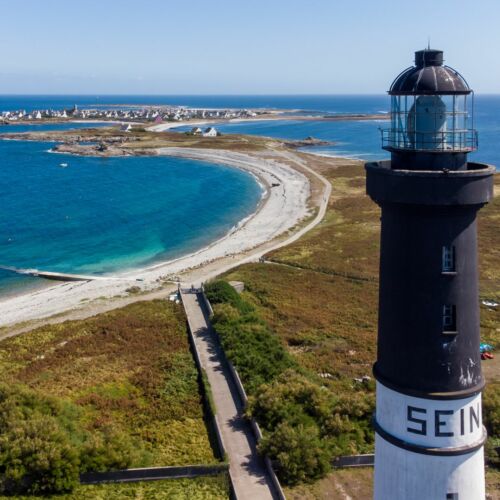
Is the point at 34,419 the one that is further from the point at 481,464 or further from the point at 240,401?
the point at 481,464

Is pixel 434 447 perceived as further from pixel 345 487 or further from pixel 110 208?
pixel 110 208

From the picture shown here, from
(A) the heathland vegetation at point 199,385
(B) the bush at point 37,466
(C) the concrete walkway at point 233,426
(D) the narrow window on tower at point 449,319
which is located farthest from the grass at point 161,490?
(D) the narrow window on tower at point 449,319

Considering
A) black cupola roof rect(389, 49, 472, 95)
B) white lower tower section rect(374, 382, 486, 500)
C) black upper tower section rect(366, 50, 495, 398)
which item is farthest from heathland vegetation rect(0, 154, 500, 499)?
black cupola roof rect(389, 49, 472, 95)

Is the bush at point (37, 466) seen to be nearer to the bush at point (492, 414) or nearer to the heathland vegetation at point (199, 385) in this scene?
the heathland vegetation at point (199, 385)

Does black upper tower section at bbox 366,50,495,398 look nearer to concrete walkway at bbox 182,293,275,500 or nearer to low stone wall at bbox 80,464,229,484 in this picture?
concrete walkway at bbox 182,293,275,500

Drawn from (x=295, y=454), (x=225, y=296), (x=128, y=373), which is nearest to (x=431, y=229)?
(x=295, y=454)

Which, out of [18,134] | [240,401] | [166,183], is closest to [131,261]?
[240,401]
